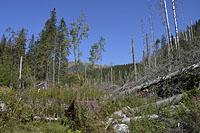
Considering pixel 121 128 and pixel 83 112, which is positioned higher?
pixel 83 112

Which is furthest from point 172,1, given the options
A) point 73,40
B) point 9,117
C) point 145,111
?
point 9,117

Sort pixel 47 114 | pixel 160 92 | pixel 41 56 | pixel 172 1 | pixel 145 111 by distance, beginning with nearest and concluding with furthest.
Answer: pixel 145 111 → pixel 47 114 → pixel 160 92 → pixel 172 1 → pixel 41 56

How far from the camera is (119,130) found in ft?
20.7

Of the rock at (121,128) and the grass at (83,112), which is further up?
the grass at (83,112)

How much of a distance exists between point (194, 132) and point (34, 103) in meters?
4.72

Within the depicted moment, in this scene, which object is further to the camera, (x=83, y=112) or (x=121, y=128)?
(x=83, y=112)

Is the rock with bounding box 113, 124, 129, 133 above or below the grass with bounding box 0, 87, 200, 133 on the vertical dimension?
below

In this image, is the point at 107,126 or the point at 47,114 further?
the point at 47,114

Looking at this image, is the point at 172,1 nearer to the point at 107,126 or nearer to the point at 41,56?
the point at 107,126

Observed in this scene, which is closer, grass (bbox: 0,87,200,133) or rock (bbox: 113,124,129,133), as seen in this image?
grass (bbox: 0,87,200,133)

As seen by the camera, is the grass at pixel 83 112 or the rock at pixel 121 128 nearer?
the grass at pixel 83 112

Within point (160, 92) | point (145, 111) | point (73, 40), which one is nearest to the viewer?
point (145, 111)

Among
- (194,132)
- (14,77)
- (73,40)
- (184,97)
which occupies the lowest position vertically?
(194,132)

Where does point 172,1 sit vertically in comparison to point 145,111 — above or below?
above
